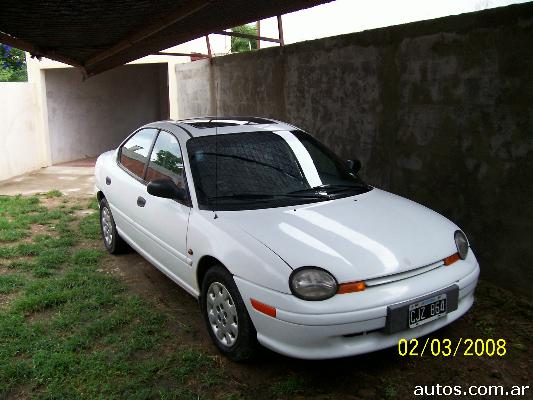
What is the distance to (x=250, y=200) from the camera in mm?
3516

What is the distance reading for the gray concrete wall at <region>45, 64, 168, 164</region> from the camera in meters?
13.6

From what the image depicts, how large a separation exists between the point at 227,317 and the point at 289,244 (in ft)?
2.21

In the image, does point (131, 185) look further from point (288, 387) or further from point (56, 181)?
point (56, 181)

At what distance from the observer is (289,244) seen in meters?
2.98

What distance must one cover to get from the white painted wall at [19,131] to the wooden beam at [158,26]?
537 cm

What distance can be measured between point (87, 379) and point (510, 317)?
121 inches

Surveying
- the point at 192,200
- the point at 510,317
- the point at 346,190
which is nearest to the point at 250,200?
the point at 192,200

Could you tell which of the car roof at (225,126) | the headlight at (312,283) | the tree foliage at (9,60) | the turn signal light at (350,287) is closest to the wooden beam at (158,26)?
the car roof at (225,126)

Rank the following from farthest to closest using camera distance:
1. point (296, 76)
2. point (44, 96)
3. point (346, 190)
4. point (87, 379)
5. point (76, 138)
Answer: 1. point (76, 138)
2. point (44, 96)
3. point (296, 76)
4. point (346, 190)
5. point (87, 379)

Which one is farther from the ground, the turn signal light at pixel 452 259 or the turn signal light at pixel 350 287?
the turn signal light at pixel 452 259

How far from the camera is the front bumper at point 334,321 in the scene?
2.71 m

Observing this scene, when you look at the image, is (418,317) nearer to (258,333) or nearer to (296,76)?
(258,333)

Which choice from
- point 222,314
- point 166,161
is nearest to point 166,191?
point 166,161

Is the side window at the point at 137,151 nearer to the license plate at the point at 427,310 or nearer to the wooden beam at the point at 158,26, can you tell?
the wooden beam at the point at 158,26
